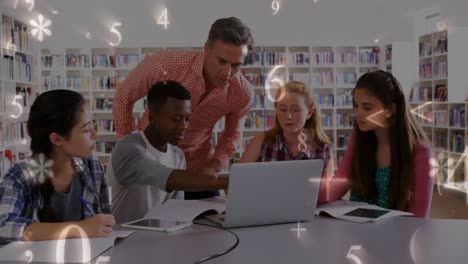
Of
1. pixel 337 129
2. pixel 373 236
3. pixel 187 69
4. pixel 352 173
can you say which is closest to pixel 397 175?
pixel 352 173

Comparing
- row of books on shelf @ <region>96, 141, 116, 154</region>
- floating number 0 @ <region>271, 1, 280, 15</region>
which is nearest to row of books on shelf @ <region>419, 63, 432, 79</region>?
floating number 0 @ <region>271, 1, 280, 15</region>

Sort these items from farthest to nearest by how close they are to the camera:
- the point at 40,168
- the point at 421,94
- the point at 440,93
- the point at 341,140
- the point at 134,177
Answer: the point at 341,140, the point at 421,94, the point at 440,93, the point at 134,177, the point at 40,168

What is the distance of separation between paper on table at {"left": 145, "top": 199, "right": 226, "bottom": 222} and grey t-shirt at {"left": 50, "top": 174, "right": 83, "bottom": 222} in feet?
0.62

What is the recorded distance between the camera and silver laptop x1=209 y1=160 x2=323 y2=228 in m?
1.16

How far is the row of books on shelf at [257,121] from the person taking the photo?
716cm

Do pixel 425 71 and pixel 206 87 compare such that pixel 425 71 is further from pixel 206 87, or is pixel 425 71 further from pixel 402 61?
pixel 206 87

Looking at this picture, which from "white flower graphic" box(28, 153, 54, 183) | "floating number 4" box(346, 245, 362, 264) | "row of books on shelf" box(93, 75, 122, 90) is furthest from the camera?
"row of books on shelf" box(93, 75, 122, 90)

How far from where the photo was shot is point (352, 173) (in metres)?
1.77

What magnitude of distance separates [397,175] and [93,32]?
6505mm

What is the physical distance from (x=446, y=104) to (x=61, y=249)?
5820 mm

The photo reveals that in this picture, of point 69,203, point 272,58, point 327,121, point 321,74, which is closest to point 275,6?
point 272,58

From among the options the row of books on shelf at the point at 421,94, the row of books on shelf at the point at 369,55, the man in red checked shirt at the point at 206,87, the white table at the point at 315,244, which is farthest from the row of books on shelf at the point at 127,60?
the white table at the point at 315,244

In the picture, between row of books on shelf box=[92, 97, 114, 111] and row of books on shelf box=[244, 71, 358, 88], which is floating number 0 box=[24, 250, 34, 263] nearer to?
row of books on shelf box=[92, 97, 114, 111]

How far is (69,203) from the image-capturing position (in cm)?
131
